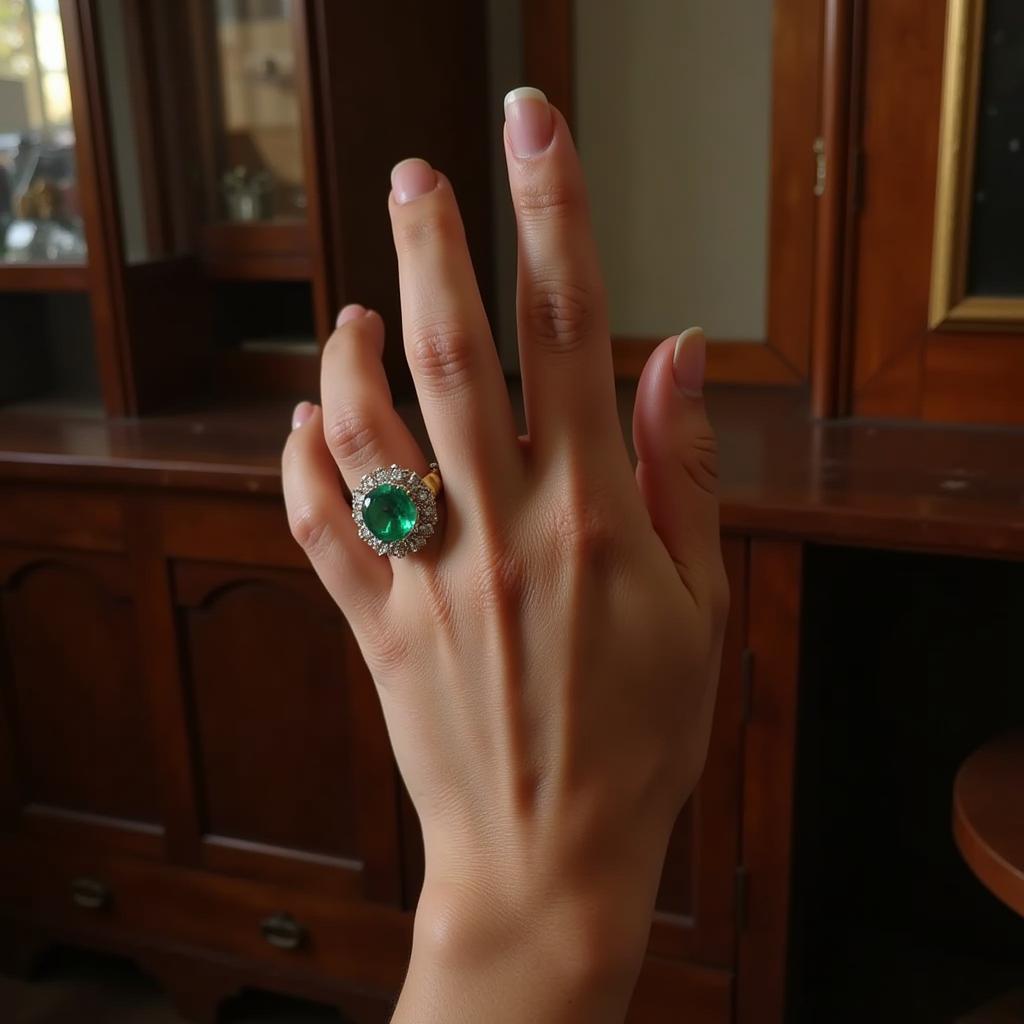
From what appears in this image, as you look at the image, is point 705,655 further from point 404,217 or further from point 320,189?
point 320,189

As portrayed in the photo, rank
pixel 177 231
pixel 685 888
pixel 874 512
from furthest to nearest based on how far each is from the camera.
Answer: pixel 177 231 < pixel 685 888 < pixel 874 512

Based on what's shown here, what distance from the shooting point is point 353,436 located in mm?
528

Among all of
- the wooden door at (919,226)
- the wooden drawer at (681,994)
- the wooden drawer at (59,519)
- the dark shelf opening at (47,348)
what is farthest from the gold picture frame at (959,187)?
the dark shelf opening at (47,348)

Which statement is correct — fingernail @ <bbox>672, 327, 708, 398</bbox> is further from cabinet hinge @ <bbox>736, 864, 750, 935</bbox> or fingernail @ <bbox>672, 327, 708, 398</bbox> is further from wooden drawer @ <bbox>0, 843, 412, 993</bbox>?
wooden drawer @ <bbox>0, 843, 412, 993</bbox>

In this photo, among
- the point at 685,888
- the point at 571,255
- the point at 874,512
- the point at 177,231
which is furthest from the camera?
the point at 177,231

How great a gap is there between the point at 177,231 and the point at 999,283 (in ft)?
3.38

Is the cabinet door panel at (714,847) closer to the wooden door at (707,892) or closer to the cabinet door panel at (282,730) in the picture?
the wooden door at (707,892)

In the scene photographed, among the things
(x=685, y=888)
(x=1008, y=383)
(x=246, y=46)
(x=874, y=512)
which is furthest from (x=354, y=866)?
(x=246, y=46)

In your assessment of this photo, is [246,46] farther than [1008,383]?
Yes

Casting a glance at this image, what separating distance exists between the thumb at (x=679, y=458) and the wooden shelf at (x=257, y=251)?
1044mm

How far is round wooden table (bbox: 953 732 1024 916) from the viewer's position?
0.99m

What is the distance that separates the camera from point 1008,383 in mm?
1296

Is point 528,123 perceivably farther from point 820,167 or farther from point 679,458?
point 820,167

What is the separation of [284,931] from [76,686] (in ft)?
1.32
